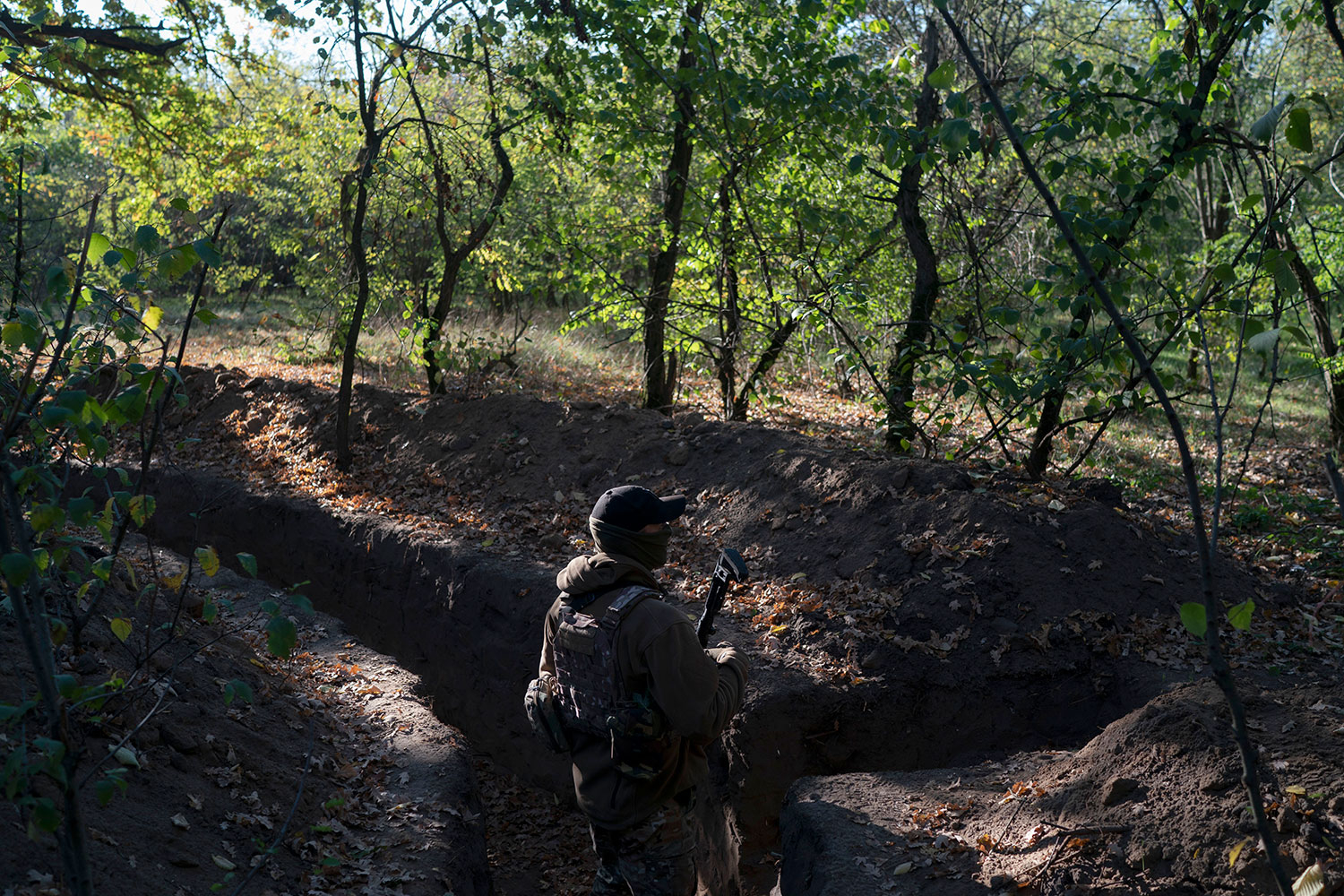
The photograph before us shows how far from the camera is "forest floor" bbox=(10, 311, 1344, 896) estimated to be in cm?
374

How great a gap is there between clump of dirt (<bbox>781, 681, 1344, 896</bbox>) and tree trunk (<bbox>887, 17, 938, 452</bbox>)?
3.76 metres

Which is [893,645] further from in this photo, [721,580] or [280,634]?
[280,634]

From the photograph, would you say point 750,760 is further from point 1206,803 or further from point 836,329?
point 836,329

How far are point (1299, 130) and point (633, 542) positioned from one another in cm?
268

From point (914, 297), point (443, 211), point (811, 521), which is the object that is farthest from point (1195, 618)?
point (443, 211)

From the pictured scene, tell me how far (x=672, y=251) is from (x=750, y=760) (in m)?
7.06

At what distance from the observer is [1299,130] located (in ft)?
7.23

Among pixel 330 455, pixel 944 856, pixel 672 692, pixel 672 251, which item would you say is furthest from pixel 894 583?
pixel 330 455

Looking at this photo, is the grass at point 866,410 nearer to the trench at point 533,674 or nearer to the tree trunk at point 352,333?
the tree trunk at point 352,333

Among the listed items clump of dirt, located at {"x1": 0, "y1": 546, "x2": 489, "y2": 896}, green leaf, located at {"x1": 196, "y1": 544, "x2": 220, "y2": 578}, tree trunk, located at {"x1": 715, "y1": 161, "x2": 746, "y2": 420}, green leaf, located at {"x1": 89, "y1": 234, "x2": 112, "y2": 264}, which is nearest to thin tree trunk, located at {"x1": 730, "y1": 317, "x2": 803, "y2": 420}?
tree trunk, located at {"x1": 715, "y1": 161, "x2": 746, "y2": 420}

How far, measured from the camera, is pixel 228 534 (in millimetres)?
10062

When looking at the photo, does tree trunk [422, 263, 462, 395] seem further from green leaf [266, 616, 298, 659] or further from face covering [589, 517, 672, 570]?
green leaf [266, 616, 298, 659]

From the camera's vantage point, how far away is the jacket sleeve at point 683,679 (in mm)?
3615

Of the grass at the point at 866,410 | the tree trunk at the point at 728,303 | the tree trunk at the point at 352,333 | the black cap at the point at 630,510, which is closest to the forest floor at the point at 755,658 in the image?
the grass at the point at 866,410
